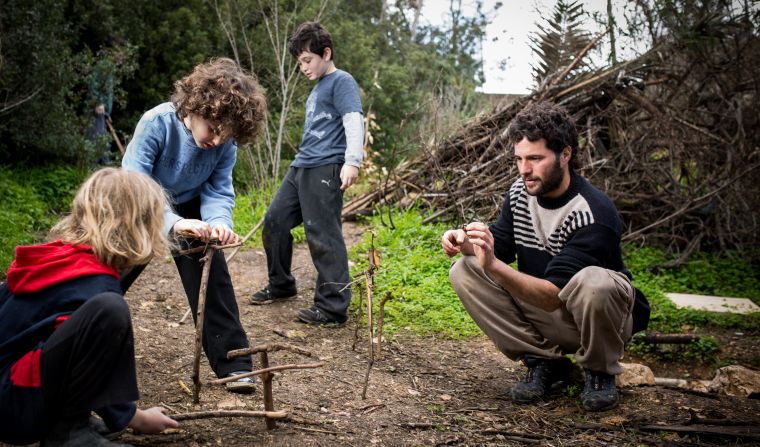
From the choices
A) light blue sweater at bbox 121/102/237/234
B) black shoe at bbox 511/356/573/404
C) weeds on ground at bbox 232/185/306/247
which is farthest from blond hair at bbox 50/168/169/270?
weeds on ground at bbox 232/185/306/247

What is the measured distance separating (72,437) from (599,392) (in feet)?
7.54

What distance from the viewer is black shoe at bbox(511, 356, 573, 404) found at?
11.2 ft

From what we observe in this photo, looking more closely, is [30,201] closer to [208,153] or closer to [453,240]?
[208,153]

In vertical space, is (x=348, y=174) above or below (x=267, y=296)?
above

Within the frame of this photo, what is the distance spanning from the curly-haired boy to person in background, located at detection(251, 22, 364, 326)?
1294 millimetres

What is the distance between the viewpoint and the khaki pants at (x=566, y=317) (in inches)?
123

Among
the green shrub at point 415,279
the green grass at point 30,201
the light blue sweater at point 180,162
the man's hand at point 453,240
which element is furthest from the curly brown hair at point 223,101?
the green grass at point 30,201

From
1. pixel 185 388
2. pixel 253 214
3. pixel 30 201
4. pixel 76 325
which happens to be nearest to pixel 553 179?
pixel 185 388

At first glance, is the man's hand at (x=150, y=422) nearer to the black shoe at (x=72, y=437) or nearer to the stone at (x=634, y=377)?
the black shoe at (x=72, y=437)

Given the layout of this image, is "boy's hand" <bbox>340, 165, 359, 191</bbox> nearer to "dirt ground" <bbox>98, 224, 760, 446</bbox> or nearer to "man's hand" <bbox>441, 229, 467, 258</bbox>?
"dirt ground" <bbox>98, 224, 760, 446</bbox>

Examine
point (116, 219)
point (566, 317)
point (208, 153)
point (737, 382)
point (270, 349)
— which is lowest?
point (737, 382)

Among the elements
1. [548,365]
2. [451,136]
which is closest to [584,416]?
[548,365]

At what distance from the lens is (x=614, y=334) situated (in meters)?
3.19

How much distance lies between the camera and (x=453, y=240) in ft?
11.1
